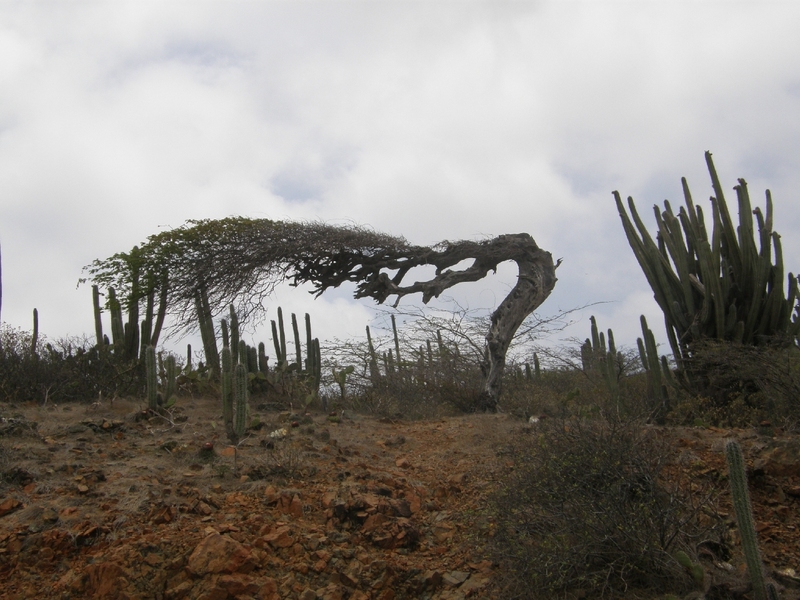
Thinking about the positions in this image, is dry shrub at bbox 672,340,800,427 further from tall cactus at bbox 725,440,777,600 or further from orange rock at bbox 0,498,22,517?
orange rock at bbox 0,498,22,517

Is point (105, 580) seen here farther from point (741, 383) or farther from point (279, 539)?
point (741, 383)

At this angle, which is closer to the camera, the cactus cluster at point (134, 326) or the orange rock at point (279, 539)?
the orange rock at point (279, 539)

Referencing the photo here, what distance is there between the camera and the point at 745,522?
3.73m

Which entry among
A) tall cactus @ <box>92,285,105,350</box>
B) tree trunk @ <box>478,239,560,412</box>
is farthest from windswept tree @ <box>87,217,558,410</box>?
tall cactus @ <box>92,285,105,350</box>

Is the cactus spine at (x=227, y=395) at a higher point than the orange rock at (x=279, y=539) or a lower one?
higher

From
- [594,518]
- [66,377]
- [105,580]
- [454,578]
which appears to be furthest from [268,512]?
[66,377]

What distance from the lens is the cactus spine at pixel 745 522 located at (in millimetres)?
3617

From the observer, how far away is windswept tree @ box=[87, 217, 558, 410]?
390 inches

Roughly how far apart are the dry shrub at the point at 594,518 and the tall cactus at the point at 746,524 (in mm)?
326

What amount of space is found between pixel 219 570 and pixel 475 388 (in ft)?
22.5

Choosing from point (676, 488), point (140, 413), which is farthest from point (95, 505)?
point (676, 488)

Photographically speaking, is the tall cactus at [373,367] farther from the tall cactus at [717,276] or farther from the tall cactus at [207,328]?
the tall cactus at [717,276]

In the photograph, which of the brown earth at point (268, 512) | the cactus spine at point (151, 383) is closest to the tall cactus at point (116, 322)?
the cactus spine at point (151, 383)

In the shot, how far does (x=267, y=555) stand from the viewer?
4520 mm
